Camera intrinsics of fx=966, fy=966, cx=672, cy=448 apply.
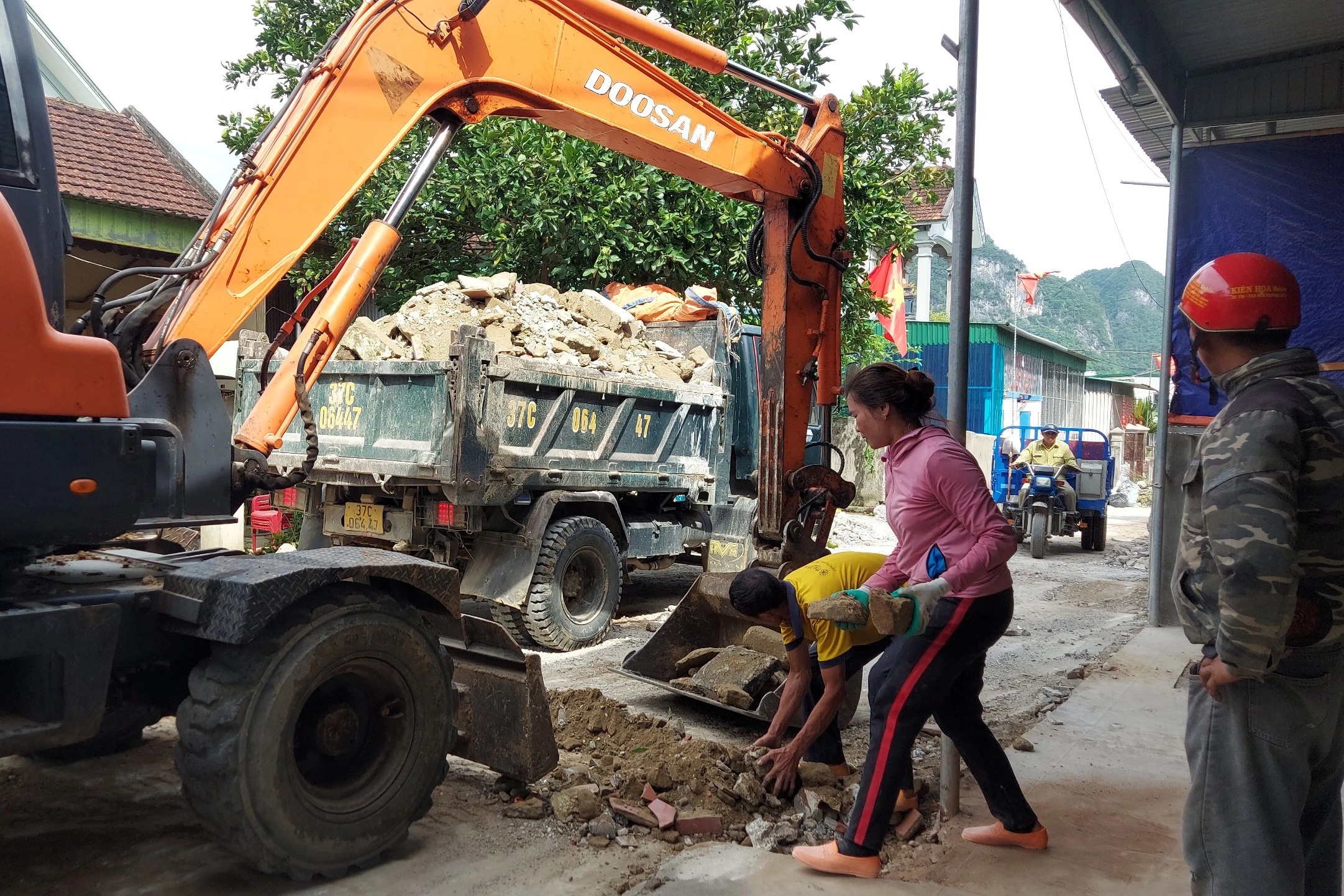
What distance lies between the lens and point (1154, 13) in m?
6.39

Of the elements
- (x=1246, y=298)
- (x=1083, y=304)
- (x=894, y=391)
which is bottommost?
(x=894, y=391)

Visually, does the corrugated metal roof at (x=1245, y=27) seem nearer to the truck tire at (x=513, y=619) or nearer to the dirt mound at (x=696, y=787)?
the dirt mound at (x=696, y=787)

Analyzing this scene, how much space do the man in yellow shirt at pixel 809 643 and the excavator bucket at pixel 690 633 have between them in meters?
0.89

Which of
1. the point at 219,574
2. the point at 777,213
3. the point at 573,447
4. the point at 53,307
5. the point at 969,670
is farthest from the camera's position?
the point at 573,447

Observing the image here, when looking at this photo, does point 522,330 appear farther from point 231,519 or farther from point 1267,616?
point 1267,616

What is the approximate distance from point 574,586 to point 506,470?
1.18m

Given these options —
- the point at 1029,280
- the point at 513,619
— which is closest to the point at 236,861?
the point at 513,619

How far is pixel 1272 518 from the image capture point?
2137 mm

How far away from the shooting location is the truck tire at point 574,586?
659 centimetres

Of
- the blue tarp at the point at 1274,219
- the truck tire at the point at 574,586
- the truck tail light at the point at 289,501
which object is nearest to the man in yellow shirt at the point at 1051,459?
the blue tarp at the point at 1274,219

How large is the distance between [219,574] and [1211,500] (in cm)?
278

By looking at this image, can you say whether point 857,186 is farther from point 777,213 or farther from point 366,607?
point 366,607

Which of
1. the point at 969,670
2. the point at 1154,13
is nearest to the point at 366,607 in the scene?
the point at 969,670

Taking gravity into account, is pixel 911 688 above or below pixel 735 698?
above
